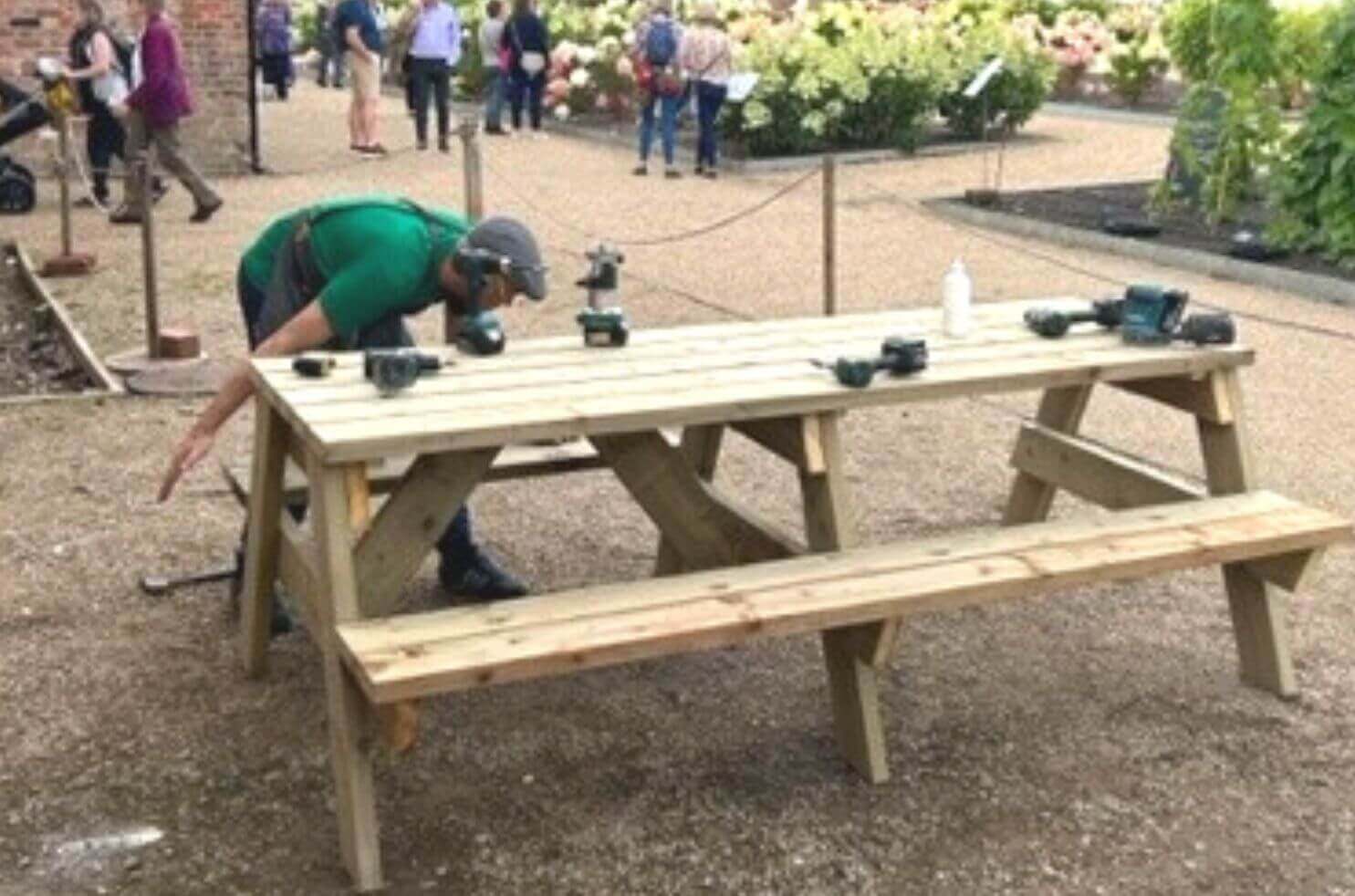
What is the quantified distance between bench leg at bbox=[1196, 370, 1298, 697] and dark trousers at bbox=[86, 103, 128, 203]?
1199cm

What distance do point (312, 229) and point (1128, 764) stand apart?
2.39m

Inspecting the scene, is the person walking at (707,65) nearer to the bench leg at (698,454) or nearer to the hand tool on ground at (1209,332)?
the bench leg at (698,454)

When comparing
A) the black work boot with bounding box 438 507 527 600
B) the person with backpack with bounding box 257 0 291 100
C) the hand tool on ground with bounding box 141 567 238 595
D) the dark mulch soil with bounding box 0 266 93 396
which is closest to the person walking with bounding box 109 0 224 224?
the dark mulch soil with bounding box 0 266 93 396

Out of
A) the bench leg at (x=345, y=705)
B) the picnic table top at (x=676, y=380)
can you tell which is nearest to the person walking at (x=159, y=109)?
the picnic table top at (x=676, y=380)

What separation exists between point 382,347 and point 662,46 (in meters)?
12.8

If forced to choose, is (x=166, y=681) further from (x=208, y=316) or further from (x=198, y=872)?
(x=208, y=316)

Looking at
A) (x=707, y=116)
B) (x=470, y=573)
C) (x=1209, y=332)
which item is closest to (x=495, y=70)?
(x=707, y=116)

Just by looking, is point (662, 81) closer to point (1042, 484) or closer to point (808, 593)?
point (1042, 484)

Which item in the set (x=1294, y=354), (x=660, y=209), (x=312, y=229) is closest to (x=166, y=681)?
(x=312, y=229)

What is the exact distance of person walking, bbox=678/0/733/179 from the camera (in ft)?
56.0

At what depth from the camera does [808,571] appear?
433 cm

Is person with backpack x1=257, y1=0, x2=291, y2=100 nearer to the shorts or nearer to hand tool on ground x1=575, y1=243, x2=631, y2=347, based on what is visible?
the shorts

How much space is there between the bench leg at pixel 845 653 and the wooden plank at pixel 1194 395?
91 cm

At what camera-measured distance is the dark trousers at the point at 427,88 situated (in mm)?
19391
